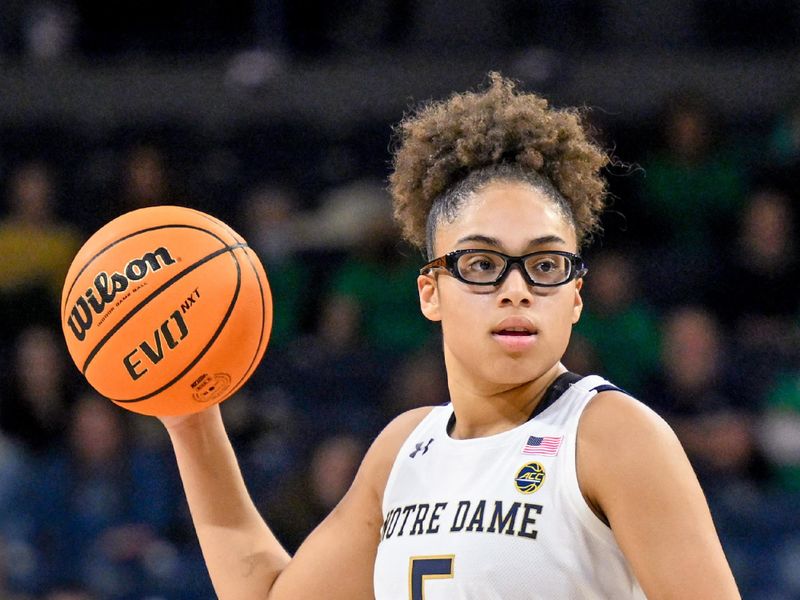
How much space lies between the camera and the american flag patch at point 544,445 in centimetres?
237

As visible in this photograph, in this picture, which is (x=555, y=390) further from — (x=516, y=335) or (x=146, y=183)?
(x=146, y=183)

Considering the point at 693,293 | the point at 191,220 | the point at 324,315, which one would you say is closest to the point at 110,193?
the point at 324,315

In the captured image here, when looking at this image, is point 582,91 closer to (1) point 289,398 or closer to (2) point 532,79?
(2) point 532,79

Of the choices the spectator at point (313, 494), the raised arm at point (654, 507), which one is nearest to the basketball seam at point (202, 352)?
the raised arm at point (654, 507)

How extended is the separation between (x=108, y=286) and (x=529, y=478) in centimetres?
105

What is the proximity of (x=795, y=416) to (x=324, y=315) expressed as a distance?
2.51m

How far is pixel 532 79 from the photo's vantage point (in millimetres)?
7395

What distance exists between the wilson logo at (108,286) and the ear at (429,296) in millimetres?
567

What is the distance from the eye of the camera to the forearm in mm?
2863

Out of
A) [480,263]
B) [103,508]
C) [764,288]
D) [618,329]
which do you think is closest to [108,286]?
[480,263]

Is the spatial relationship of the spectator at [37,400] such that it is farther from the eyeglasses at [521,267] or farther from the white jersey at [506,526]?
the eyeglasses at [521,267]

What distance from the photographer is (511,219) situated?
2.47 meters

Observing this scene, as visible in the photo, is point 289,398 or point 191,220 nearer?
point 191,220

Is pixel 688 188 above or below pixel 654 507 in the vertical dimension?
above
